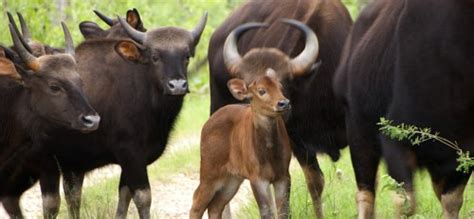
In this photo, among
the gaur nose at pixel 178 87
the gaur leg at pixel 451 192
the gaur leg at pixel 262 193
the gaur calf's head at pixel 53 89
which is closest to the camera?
the gaur leg at pixel 451 192

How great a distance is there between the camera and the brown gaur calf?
9039 mm

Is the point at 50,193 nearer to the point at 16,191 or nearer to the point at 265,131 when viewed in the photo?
the point at 16,191

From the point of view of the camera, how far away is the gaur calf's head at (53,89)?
9695 millimetres

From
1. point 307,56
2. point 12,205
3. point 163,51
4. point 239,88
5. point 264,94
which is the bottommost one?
point 12,205

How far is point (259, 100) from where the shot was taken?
29.5 feet

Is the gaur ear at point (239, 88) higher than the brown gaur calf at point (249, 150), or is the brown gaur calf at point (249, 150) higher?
the gaur ear at point (239, 88)

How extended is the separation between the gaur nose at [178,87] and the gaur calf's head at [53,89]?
835 millimetres

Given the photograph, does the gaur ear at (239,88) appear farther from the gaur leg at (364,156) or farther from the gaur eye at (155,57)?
the gaur eye at (155,57)

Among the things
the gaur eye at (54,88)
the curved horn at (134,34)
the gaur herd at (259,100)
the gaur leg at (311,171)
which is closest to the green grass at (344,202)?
the gaur leg at (311,171)

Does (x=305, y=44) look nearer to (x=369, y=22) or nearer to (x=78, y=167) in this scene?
(x=369, y=22)

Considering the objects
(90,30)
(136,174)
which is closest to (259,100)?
(136,174)

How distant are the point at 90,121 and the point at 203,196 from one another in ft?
3.83

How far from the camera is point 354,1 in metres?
21.1

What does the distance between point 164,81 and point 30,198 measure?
460 cm
